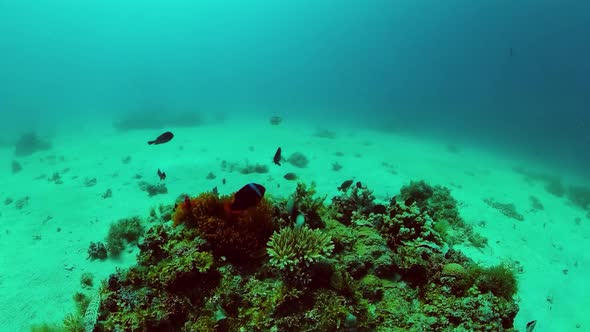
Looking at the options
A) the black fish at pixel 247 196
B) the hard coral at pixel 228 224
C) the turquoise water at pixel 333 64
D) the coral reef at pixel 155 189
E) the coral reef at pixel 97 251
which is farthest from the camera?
the turquoise water at pixel 333 64

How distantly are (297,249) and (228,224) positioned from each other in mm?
1326

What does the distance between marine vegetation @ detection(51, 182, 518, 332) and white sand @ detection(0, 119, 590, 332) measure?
4.51 m

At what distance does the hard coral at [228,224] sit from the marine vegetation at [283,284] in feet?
0.05

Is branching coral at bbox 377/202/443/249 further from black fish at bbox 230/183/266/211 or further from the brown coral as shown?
black fish at bbox 230/183/266/211

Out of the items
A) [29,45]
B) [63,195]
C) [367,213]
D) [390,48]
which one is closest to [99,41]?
[29,45]

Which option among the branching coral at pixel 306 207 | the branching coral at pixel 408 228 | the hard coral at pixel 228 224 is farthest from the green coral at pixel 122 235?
the branching coral at pixel 408 228

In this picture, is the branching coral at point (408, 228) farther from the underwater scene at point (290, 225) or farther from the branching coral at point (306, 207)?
the branching coral at point (306, 207)

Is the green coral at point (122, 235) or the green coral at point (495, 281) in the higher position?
the green coral at point (495, 281)

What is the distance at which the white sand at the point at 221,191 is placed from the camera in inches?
330

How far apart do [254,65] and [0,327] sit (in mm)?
172774

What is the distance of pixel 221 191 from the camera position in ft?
45.2

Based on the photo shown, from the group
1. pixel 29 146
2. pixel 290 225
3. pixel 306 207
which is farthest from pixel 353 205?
pixel 29 146

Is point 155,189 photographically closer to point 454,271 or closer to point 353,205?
point 353,205

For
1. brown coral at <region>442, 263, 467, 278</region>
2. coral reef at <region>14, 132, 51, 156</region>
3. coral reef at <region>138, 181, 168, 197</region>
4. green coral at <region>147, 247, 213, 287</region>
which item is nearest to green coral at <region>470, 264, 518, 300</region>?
brown coral at <region>442, 263, 467, 278</region>
